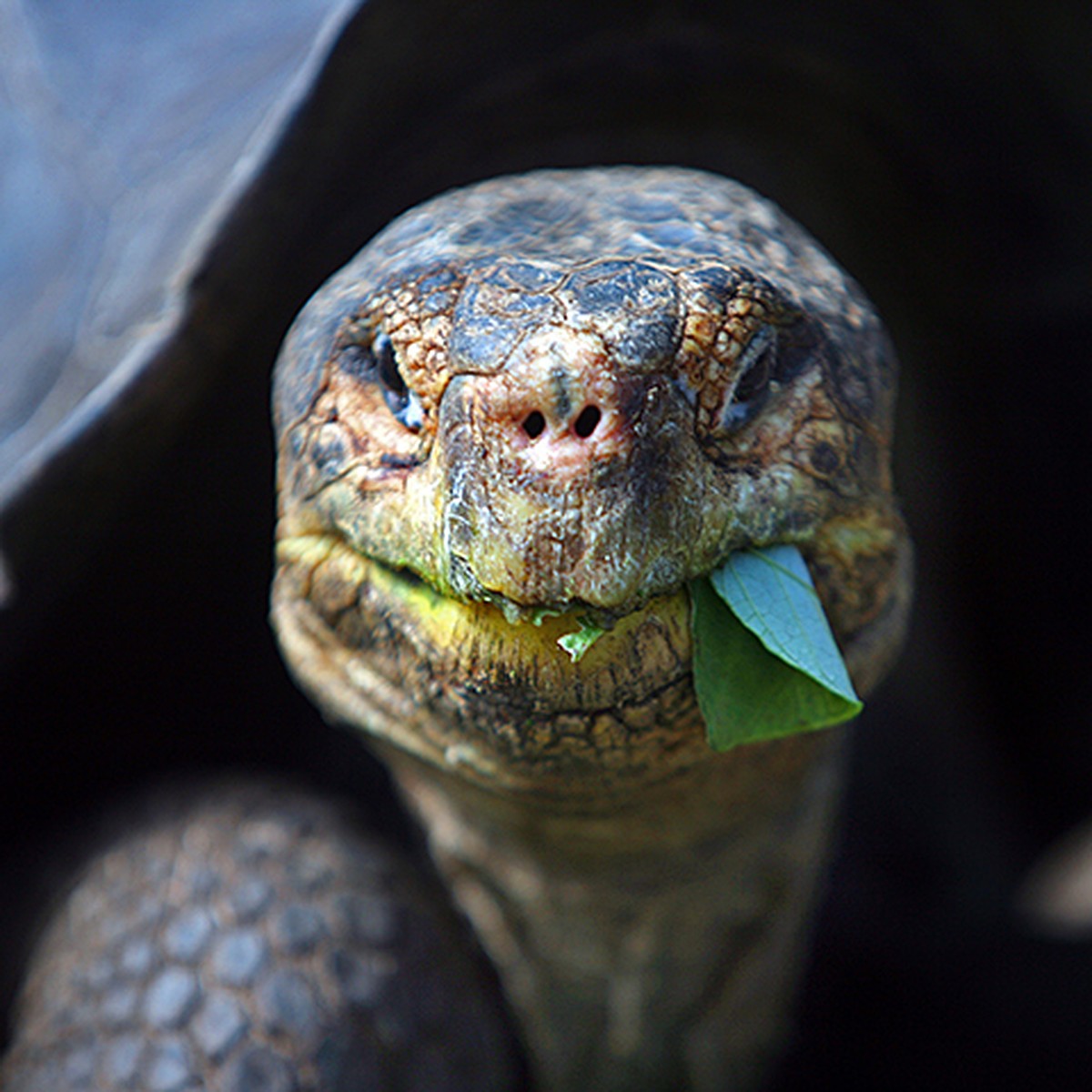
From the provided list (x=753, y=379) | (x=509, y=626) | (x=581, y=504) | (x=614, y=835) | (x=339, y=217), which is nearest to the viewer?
(x=581, y=504)

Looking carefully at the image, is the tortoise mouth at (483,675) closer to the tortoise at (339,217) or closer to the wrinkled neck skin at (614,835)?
the wrinkled neck skin at (614,835)

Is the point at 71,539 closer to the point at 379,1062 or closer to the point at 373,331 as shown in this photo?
the point at 373,331

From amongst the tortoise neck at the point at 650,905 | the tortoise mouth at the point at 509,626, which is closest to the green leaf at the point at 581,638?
the tortoise mouth at the point at 509,626

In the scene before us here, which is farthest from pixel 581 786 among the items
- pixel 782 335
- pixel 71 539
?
pixel 71 539

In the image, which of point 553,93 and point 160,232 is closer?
point 160,232

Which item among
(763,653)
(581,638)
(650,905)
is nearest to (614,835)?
(650,905)

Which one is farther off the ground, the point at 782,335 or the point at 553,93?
the point at 553,93

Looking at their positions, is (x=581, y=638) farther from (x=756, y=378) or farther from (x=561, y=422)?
(x=756, y=378)
